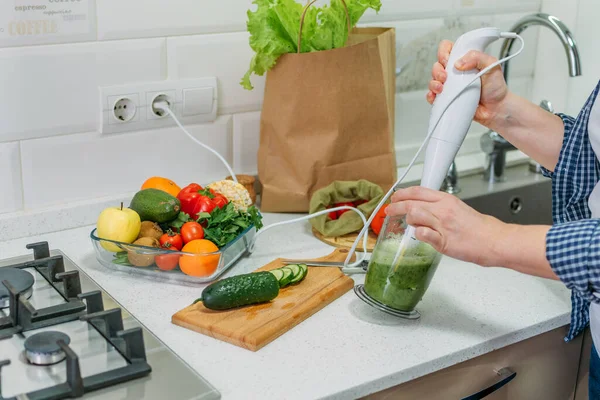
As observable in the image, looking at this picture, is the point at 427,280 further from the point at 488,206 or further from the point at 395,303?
the point at 488,206

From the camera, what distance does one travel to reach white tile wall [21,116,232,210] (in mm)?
1415

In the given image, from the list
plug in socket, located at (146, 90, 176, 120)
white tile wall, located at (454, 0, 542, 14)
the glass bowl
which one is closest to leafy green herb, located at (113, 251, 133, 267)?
the glass bowl

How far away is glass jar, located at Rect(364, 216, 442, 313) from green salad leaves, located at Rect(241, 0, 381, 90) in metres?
0.48

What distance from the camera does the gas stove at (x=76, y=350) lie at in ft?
3.05

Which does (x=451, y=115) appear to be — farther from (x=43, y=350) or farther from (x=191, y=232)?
(x=43, y=350)

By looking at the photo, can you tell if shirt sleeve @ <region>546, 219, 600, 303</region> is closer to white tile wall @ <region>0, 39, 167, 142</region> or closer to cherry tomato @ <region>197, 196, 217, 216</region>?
cherry tomato @ <region>197, 196, 217, 216</region>

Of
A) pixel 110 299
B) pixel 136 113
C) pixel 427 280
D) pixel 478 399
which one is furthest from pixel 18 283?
pixel 478 399

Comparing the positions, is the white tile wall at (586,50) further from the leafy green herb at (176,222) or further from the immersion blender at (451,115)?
the leafy green herb at (176,222)

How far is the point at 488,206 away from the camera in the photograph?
70.7 inches

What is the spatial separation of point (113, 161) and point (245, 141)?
296 mm

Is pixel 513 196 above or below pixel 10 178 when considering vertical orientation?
below

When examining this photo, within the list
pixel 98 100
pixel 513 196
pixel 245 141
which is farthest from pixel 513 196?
pixel 98 100

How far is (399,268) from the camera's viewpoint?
1.13m

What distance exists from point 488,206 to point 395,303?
727 mm
